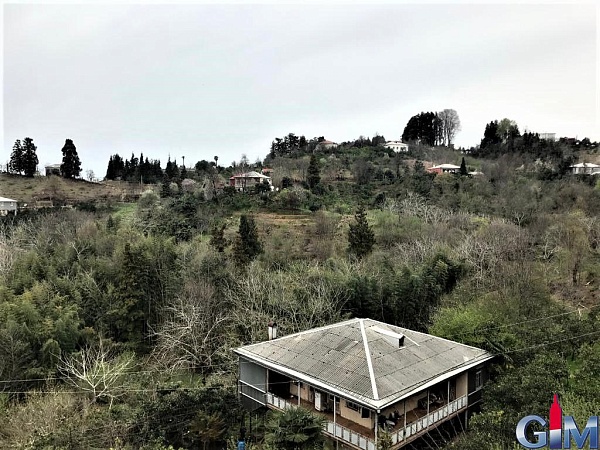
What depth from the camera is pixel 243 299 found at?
68.5 feet

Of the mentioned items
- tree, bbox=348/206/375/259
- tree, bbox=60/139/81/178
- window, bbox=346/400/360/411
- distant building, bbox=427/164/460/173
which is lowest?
window, bbox=346/400/360/411

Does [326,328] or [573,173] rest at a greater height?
[573,173]

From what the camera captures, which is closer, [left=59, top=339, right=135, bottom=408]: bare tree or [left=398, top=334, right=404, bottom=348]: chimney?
[left=398, top=334, right=404, bottom=348]: chimney

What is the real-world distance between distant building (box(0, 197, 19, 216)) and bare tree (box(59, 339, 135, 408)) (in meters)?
22.5

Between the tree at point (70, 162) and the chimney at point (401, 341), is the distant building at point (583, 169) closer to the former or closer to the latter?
the chimney at point (401, 341)

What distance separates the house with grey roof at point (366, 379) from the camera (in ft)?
43.3

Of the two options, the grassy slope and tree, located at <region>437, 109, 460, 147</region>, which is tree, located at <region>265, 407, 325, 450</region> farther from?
tree, located at <region>437, 109, 460, 147</region>

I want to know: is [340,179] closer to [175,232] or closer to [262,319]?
[175,232]

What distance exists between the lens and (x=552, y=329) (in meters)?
16.2

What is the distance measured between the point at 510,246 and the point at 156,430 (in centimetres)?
2055

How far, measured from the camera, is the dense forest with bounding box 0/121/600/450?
46.5 feet

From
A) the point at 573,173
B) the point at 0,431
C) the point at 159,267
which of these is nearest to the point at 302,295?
the point at 159,267

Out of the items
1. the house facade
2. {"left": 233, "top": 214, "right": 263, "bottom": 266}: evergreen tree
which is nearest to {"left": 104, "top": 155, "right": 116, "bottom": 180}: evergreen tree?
the house facade

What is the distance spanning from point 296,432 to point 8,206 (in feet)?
117
